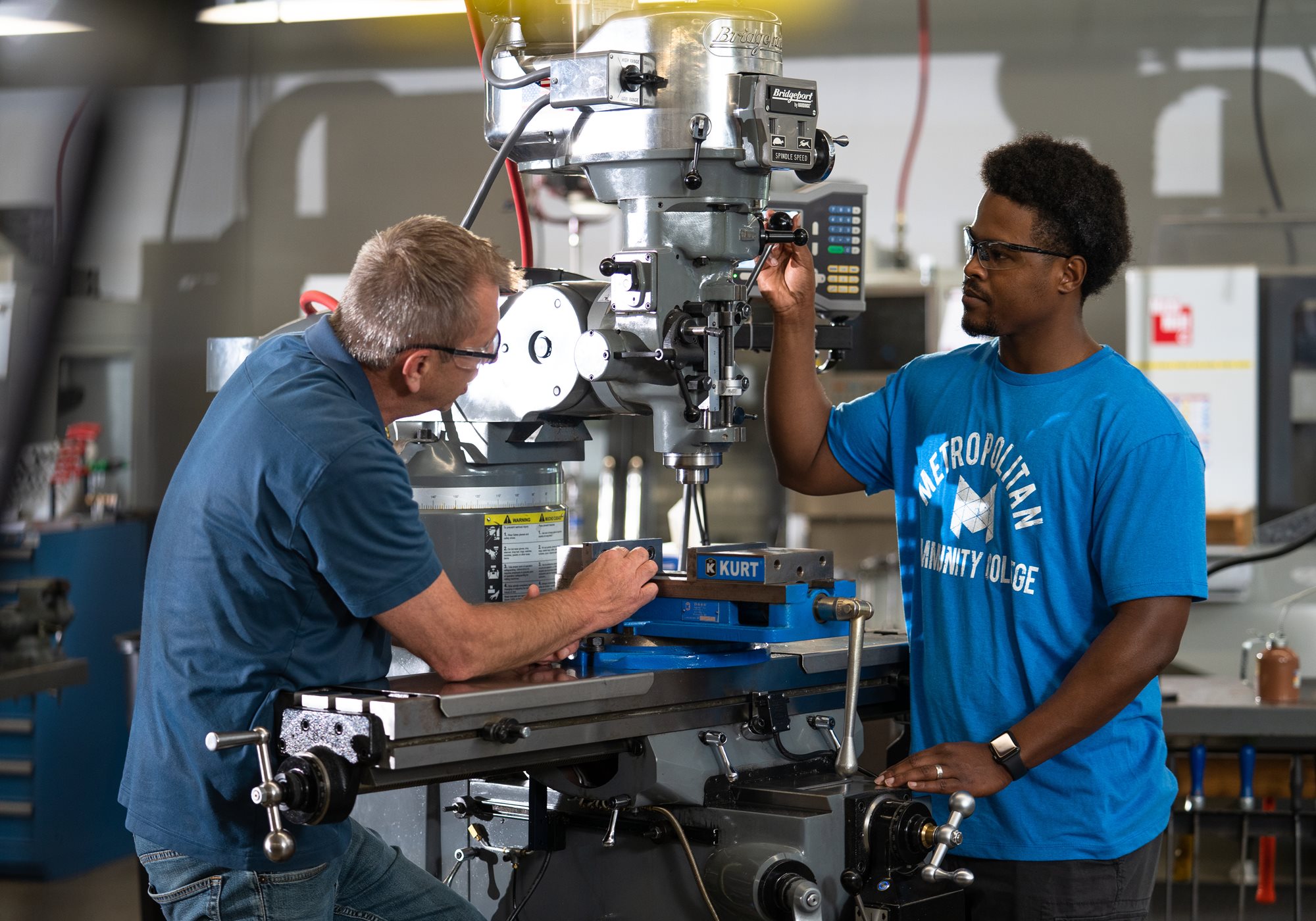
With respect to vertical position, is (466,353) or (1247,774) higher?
(466,353)

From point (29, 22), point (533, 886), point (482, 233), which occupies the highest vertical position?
point (29, 22)

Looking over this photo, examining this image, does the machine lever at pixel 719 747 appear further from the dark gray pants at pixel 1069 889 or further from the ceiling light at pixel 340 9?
the ceiling light at pixel 340 9

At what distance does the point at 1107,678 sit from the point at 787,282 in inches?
28.1

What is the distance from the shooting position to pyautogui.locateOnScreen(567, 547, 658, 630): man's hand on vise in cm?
170

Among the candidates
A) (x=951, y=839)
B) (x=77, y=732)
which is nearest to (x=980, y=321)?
(x=951, y=839)

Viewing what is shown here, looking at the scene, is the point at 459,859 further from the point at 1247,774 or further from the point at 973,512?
the point at 1247,774

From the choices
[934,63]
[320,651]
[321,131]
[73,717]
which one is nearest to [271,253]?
[321,131]

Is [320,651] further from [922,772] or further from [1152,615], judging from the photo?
[1152,615]

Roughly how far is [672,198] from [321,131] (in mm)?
3923

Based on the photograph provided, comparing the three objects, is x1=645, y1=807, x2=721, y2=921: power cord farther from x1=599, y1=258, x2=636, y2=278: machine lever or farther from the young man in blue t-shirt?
x1=599, y1=258, x2=636, y2=278: machine lever

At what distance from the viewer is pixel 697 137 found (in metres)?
1.74

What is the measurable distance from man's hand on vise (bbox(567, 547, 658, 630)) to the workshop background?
Result: 1.50 meters

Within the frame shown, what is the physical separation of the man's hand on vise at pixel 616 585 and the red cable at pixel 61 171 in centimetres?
297

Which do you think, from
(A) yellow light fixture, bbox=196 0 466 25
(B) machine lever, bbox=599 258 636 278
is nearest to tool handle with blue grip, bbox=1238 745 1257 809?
(B) machine lever, bbox=599 258 636 278
